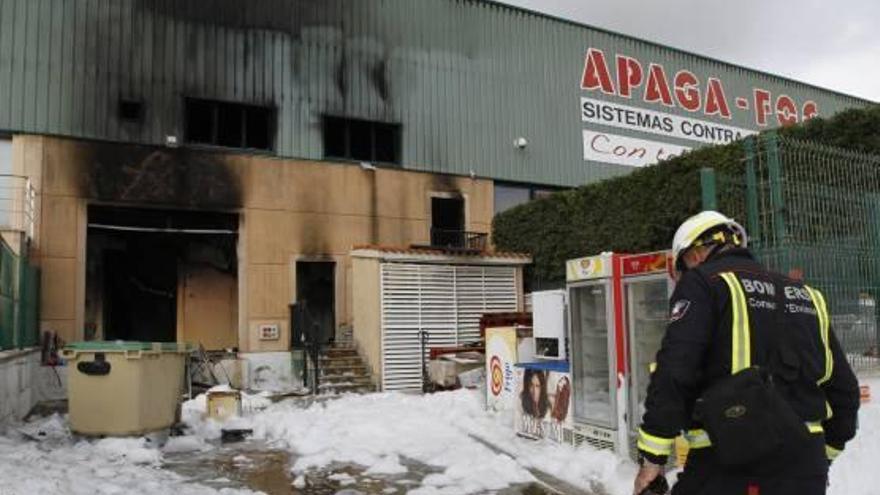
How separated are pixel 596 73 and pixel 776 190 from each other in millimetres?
17465

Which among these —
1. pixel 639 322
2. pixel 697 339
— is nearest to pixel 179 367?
pixel 639 322

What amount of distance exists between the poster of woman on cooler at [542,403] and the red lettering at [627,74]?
56.1 ft

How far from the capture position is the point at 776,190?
8.27 m

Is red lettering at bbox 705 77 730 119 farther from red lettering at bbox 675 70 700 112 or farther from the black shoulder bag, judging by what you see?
the black shoulder bag

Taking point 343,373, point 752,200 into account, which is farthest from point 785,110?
point 752,200

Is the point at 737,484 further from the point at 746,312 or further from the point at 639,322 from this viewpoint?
the point at 639,322

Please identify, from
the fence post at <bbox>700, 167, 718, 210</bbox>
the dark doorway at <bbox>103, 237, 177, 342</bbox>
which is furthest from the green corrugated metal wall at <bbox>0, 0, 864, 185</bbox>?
the fence post at <bbox>700, 167, 718, 210</bbox>

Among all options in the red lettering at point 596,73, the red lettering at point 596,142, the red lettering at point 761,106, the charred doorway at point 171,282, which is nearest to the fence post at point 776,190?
the charred doorway at point 171,282

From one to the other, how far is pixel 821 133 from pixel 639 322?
23.0ft

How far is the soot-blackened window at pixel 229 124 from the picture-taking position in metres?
19.1

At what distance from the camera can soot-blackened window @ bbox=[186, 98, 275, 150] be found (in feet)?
62.6

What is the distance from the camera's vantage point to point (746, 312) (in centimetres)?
308

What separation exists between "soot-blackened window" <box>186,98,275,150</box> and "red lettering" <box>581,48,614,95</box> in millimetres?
10018

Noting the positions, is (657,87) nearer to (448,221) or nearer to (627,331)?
(448,221)
